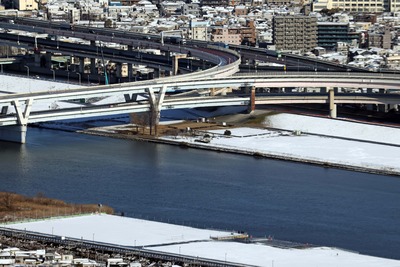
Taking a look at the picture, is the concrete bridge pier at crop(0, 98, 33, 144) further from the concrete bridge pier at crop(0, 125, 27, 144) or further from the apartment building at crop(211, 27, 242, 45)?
the apartment building at crop(211, 27, 242, 45)

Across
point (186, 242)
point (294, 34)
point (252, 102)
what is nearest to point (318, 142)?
point (252, 102)

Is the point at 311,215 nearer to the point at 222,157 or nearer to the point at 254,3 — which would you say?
the point at 222,157

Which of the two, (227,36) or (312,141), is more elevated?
(227,36)

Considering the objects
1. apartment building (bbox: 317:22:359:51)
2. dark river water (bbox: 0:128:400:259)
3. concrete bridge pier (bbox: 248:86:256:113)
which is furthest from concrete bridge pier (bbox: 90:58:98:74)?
dark river water (bbox: 0:128:400:259)

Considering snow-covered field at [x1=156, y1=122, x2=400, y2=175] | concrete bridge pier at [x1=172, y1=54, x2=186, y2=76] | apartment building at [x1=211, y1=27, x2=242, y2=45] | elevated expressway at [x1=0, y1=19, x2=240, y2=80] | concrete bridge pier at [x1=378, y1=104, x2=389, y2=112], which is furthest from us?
apartment building at [x1=211, y1=27, x2=242, y2=45]

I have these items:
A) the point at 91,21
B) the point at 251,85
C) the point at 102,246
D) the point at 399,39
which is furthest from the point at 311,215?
the point at 91,21

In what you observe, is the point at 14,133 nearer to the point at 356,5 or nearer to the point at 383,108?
the point at 383,108
